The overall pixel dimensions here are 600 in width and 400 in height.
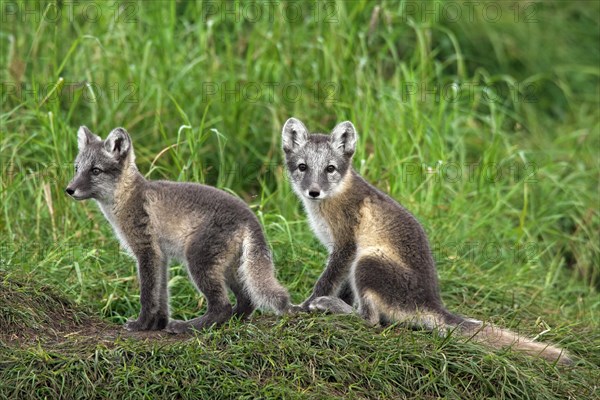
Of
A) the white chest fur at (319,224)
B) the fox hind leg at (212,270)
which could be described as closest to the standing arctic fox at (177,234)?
the fox hind leg at (212,270)

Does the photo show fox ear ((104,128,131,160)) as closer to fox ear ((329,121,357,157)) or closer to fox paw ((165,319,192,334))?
fox paw ((165,319,192,334))

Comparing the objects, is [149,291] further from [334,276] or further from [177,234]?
[334,276]

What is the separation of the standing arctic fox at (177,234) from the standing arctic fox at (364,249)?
35 cm

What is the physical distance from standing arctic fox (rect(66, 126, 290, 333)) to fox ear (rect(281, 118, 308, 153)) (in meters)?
0.56

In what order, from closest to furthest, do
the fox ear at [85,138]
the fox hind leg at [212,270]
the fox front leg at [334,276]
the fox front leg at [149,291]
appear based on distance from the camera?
the fox hind leg at [212,270], the fox front leg at [149,291], the fox front leg at [334,276], the fox ear at [85,138]

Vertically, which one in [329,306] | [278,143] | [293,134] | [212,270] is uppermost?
[293,134]

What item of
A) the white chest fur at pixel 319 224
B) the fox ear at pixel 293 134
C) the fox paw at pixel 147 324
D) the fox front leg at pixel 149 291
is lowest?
the fox paw at pixel 147 324

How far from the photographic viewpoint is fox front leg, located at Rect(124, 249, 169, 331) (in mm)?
5352

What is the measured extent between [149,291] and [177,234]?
0.33 metres

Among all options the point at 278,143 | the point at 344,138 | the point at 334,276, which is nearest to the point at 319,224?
the point at 334,276

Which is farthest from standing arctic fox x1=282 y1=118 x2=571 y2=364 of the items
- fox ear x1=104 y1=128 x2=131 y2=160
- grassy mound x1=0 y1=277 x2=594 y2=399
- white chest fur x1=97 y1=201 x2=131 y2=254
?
white chest fur x1=97 y1=201 x2=131 y2=254

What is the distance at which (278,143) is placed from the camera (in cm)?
783

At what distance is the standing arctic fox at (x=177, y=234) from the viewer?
206 inches

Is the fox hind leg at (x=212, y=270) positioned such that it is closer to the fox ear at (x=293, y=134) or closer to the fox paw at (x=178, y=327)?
the fox paw at (x=178, y=327)
